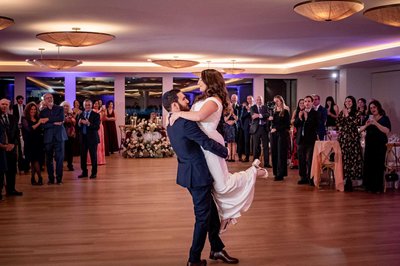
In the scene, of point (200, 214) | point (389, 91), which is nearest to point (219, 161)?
point (200, 214)

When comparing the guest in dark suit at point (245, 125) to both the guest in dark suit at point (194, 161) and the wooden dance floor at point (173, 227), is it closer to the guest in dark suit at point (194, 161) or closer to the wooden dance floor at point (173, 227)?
the wooden dance floor at point (173, 227)

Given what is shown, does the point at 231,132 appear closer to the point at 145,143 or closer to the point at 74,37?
the point at 145,143

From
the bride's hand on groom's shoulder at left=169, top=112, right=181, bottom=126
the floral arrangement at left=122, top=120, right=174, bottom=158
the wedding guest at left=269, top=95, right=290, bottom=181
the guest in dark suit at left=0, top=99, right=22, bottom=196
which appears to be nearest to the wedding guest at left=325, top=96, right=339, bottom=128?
the wedding guest at left=269, top=95, right=290, bottom=181

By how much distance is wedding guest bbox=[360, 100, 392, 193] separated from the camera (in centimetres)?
788

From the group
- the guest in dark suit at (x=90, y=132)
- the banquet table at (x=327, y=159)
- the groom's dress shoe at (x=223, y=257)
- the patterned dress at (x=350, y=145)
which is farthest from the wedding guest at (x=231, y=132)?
the groom's dress shoe at (x=223, y=257)

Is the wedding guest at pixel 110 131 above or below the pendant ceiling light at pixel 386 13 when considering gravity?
below

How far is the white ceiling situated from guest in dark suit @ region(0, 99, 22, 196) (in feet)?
4.68

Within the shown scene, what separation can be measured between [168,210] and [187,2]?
272cm

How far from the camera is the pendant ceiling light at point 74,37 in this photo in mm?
8617

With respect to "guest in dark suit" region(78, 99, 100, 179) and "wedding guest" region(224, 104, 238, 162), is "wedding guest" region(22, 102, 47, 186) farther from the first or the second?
"wedding guest" region(224, 104, 238, 162)

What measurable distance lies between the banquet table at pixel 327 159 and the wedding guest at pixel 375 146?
0.39m

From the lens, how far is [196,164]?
155 inches

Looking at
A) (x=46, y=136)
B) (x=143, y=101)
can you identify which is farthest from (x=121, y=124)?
(x=46, y=136)

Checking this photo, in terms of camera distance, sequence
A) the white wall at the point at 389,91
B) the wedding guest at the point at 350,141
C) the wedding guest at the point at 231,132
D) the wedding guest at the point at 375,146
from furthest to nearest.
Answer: the white wall at the point at 389,91 → the wedding guest at the point at 231,132 → the wedding guest at the point at 350,141 → the wedding guest at the point at 375,146
